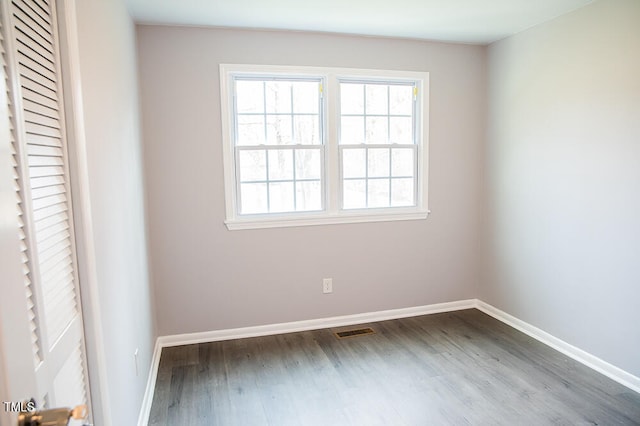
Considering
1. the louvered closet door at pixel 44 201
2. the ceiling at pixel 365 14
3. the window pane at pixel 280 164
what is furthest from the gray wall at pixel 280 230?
the louvered closet door at pixel 44 201

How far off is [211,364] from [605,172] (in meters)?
3.01

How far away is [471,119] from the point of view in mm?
3654

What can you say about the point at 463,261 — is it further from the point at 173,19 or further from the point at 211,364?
the point at 173,19

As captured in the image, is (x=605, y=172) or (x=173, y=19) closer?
(x=605, y=172)

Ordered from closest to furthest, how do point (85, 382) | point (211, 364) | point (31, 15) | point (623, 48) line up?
point (31, 15), point (85, 382), point (623, 48), point (211, 364)

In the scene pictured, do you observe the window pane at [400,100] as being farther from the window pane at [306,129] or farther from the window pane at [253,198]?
the window pane at [253,198]

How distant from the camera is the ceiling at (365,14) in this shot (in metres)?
2.55

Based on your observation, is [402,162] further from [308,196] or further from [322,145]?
[308,196]

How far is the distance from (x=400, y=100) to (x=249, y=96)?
1342 millimetres

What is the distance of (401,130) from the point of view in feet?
11.7

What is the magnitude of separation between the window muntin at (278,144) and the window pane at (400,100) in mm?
674

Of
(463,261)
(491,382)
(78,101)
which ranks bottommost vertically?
(491,382)

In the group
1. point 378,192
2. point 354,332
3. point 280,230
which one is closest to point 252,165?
point 280,230

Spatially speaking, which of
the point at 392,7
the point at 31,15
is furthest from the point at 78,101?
the point at 392,7
